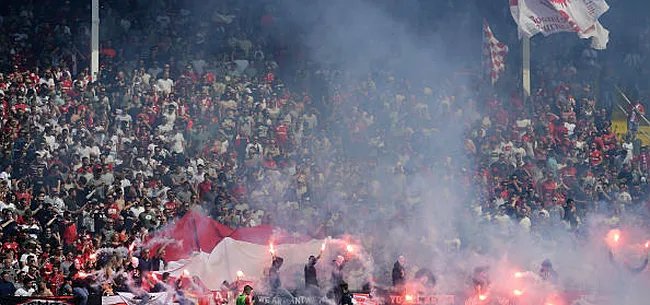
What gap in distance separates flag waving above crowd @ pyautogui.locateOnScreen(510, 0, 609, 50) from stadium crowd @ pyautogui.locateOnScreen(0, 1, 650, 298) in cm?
229

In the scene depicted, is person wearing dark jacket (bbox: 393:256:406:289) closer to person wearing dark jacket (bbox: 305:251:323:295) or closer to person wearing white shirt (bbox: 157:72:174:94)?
person wearing dark jacket (bbox: 305:251:323:295)

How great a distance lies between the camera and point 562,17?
61.9 ft

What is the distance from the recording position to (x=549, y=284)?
14.7 meters

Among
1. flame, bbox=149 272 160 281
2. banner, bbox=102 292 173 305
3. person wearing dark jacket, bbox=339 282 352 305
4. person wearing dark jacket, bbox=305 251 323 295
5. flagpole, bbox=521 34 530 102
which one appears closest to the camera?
banner, bbox=102 292 173 305

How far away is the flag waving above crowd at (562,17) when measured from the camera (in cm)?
1892

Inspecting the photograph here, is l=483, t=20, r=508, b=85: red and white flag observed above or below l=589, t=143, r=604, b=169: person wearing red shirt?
above

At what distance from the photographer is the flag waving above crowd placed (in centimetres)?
1892

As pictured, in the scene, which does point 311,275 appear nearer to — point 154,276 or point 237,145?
point 154,276

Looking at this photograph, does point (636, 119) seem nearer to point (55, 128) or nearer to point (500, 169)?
point (500, 169)

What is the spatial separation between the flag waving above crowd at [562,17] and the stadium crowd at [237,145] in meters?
2.29

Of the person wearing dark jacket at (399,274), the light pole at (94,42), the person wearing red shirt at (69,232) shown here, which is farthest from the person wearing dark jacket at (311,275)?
the light pole at (94,42)

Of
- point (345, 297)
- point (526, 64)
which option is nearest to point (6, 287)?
point (345, 297)

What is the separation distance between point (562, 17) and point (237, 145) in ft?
19.8

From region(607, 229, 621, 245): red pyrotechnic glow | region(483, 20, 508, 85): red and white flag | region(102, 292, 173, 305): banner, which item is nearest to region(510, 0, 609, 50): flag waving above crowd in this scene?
region(483, 20, 508, 85): red and white flag
